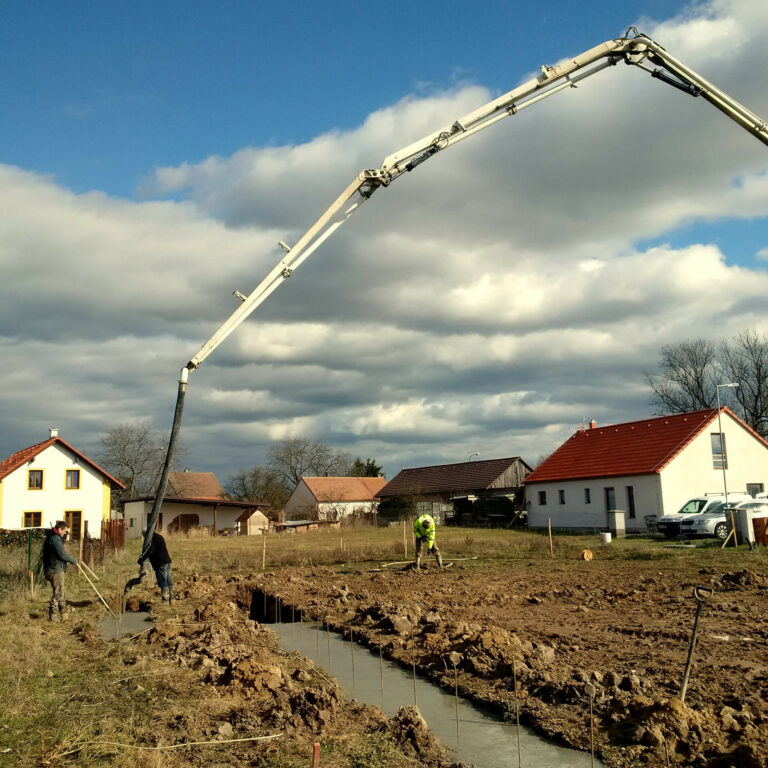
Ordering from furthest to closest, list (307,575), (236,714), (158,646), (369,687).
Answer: (307,575), (158,646), (369,687), (236,714)

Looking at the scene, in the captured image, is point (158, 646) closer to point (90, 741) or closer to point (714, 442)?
point (90, 741)

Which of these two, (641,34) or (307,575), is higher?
(641,34)

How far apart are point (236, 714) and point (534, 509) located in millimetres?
36574

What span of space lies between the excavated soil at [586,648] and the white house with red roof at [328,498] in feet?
160

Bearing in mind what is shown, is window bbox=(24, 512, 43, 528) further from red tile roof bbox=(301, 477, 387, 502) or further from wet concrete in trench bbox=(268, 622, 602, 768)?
wet concrete in trench bbox=(268, 622, 602, 768)

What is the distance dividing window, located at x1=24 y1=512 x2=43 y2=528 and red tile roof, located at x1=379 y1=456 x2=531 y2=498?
82.1 ft

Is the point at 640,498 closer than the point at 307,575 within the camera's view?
No

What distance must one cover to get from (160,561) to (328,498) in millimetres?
57165

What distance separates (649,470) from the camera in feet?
114

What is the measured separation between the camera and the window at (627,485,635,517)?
36.0m

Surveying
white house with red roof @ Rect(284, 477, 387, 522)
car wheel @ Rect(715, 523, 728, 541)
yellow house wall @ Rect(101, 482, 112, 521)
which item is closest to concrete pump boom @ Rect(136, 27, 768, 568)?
car wheel @ Rect(715, 523, 728, 541)

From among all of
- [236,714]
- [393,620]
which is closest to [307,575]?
[393,620]

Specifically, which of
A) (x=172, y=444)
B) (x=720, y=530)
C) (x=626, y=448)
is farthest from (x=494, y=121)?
(x=626, y=448)

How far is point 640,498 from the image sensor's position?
3553cm
